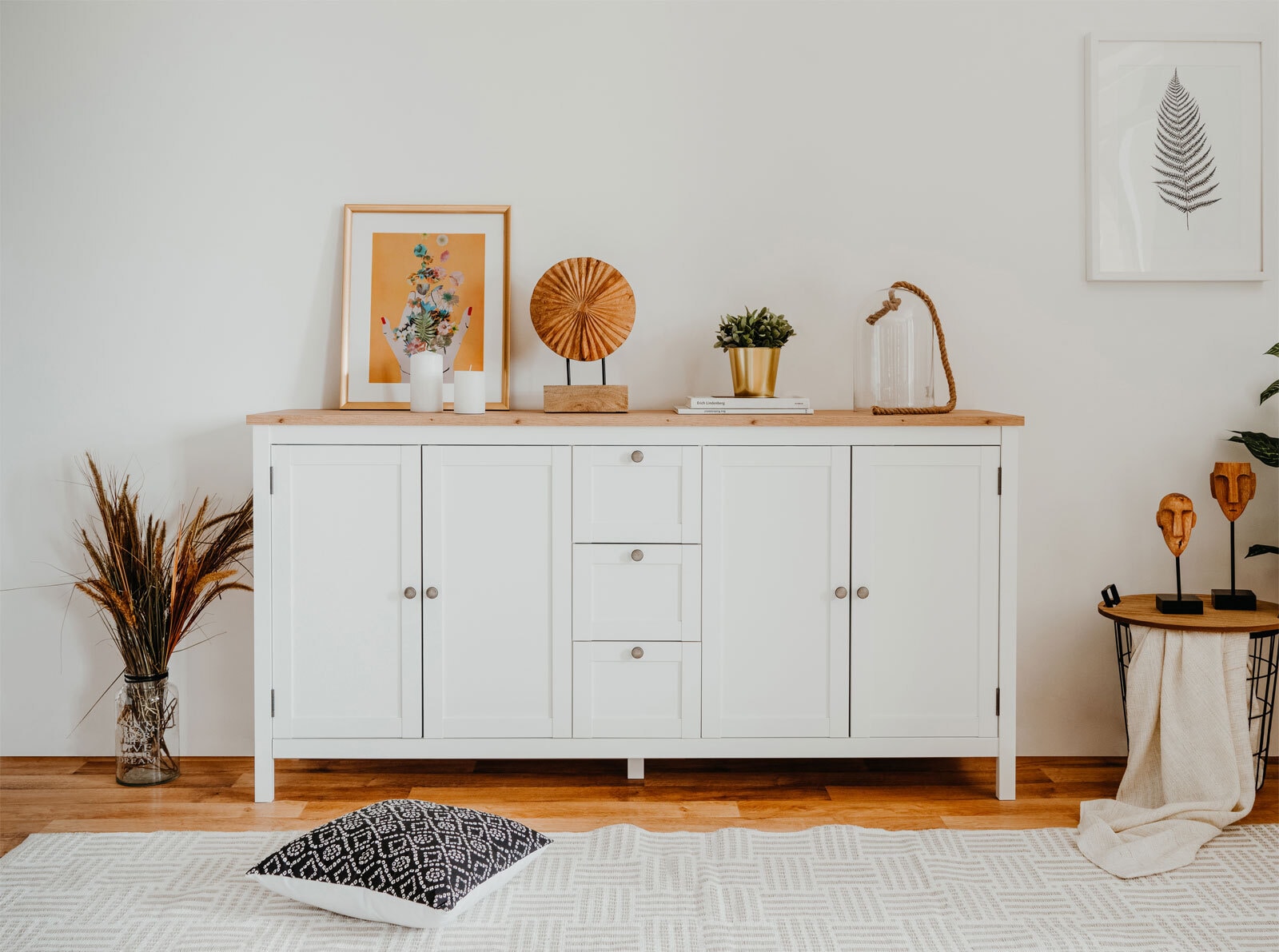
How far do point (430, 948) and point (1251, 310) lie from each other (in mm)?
2664

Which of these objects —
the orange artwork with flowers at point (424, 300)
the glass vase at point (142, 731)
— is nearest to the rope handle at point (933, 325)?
the orange artwork with flowers at point (424, 300)

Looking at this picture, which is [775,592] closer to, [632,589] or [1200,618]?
[632,589]

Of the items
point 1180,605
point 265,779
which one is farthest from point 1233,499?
point 265,779

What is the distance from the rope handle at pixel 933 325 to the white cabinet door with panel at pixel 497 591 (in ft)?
2.75

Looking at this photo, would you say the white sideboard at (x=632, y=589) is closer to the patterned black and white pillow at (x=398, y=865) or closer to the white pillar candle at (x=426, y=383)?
the white pillar candle at (x=426, y=383)

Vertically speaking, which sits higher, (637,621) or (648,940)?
(637,621)

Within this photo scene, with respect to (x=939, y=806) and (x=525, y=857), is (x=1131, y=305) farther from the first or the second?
(x=525, y=857)

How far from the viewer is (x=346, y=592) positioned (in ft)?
7.62

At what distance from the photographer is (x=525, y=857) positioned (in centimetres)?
192

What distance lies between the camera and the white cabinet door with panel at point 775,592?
90.7 inches

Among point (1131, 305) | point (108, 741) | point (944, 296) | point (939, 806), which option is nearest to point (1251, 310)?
point (1131, 305)

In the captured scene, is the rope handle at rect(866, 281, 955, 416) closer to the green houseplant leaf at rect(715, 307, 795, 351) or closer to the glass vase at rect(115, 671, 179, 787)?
the green houseplant leaf at rect(715, 307, 795, 351)

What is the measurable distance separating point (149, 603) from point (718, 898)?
5.41 feet

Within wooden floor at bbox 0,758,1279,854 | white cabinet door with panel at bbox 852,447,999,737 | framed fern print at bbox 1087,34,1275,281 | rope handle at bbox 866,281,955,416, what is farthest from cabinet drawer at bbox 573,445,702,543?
framed fern print at bbox 1087,34,1275,281
